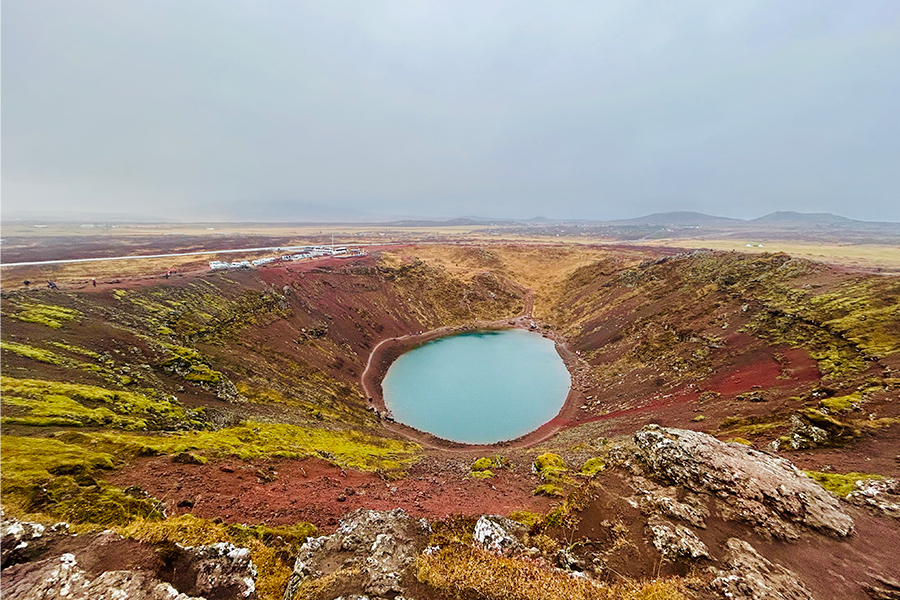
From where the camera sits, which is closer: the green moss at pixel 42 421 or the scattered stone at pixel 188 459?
the green moss at pixel 42 421

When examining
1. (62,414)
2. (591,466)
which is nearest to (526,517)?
(591,466)

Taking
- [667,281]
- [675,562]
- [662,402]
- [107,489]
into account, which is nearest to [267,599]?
[107,489]

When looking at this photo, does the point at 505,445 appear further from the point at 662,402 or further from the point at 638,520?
the point at 638,520

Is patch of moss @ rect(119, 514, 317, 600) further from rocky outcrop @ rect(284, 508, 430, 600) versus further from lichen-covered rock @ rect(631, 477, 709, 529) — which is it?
lichen-covered rock @ rect(631, 477, 709, 529)

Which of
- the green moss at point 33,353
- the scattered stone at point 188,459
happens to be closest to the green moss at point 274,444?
the scattered stone at point 188,459

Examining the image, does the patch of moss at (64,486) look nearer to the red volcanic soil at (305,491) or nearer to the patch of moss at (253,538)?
the red volcanic soil at (305,491)

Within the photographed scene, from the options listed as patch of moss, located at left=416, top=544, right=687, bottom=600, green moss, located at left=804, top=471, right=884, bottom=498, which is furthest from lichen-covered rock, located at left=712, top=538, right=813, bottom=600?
green moss, located at left=804, top=471, right=884, bottom=498

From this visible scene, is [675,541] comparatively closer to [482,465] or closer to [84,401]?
[482,465]
